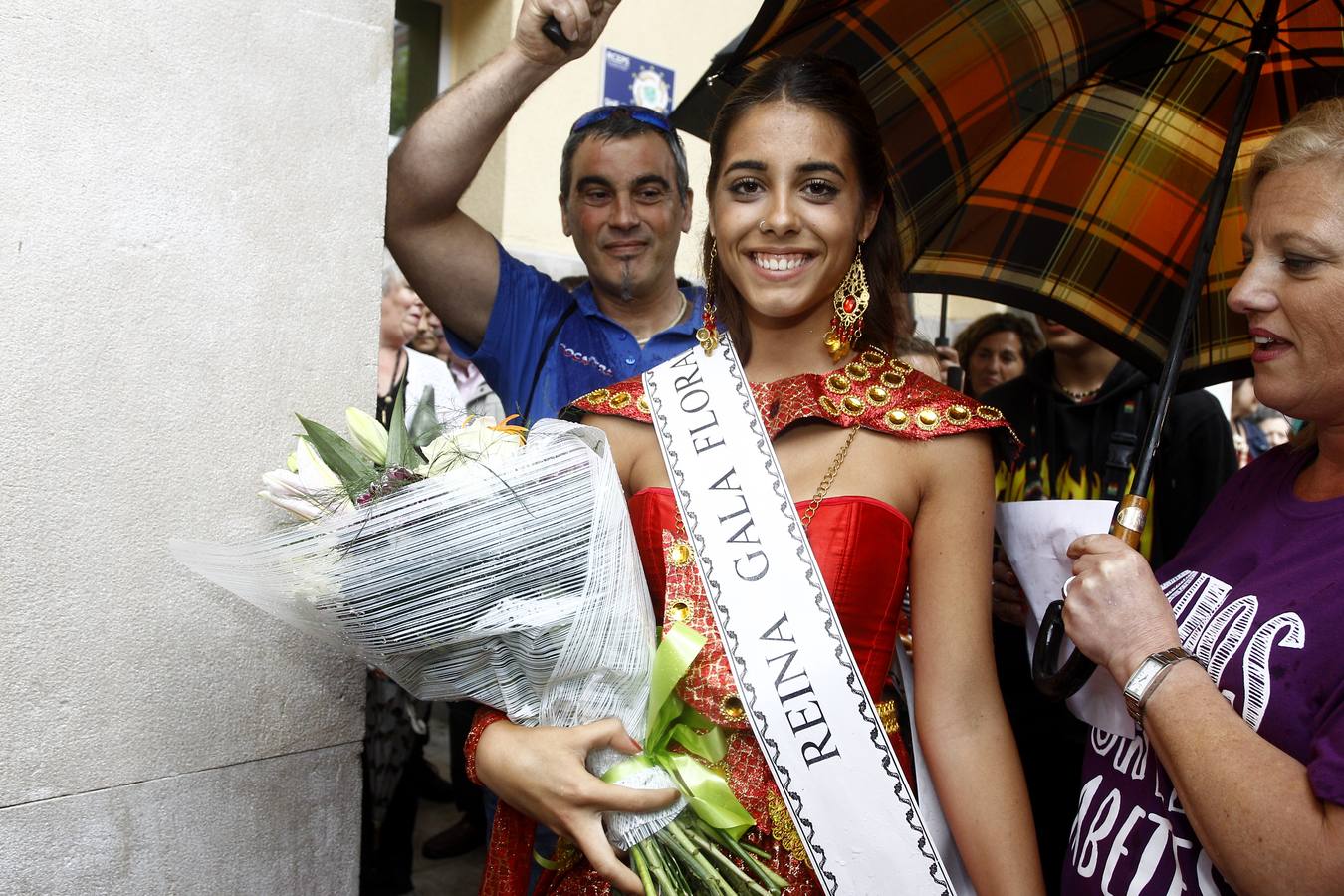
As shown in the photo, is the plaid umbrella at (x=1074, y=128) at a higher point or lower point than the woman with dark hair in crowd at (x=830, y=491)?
higher

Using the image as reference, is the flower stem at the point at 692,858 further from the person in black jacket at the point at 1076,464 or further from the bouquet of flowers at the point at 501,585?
the person in black jacket at the point at 1076,464

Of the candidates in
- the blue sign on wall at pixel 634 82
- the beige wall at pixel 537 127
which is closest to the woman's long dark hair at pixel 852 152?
the beige wall at pixel 537 127

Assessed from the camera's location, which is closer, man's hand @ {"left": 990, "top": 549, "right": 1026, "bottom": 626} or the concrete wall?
the concrete wall

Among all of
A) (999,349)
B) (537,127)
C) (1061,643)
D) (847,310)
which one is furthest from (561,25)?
(537,127)

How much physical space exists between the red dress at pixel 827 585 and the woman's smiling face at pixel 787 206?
0.62 ft

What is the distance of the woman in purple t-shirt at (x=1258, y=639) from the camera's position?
1.27 metres

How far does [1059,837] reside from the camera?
9.30 feet

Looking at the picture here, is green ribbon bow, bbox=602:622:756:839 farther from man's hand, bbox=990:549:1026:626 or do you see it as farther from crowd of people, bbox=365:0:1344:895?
man's hand, bbox=990:549:1026:626

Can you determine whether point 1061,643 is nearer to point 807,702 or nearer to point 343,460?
point 807,702

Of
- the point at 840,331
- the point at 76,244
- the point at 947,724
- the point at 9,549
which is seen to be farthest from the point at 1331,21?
the point at 9,549

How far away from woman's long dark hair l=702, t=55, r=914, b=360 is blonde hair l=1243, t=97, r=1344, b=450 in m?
0.58

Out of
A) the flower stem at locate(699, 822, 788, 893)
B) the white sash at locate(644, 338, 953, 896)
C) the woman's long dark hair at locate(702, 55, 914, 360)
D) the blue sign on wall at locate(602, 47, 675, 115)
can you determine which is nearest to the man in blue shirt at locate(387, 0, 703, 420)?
the woman's long dark hair at locate(702, 55, 914, 360)

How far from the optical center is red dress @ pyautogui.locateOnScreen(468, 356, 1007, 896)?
1.64m

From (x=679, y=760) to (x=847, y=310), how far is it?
0.80 metres
